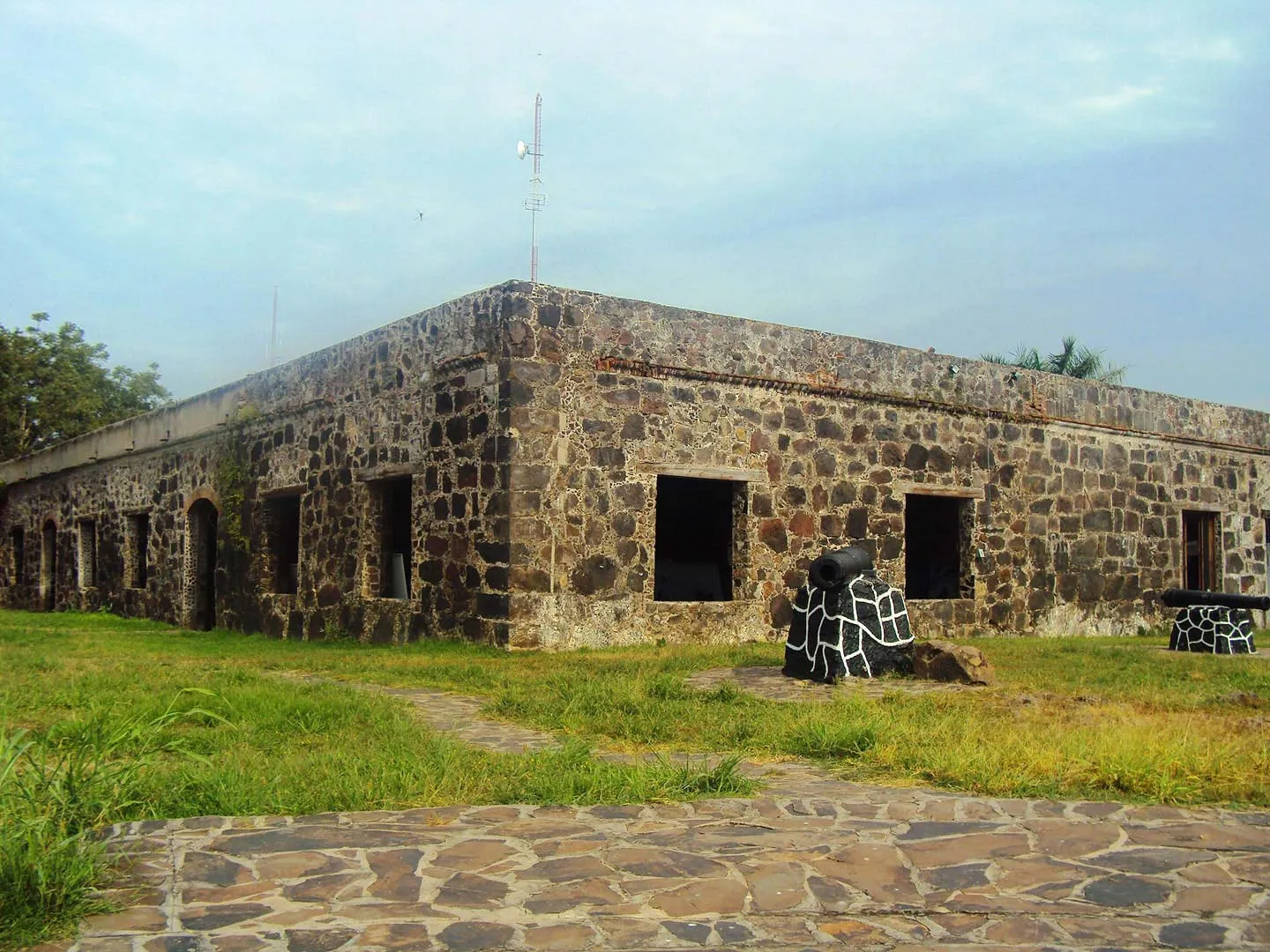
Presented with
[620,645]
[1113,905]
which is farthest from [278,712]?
[620,645]

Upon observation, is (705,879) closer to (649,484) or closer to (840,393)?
(649,484)

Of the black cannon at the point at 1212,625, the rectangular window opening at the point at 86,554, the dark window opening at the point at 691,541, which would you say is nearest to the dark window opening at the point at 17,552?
the rectangular window opening at the point at 86,554

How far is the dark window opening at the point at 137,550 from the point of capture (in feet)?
63.7

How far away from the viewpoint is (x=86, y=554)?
2194 cm

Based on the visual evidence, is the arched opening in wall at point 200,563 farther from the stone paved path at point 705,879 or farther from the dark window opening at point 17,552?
the stone paved path at point 705,879

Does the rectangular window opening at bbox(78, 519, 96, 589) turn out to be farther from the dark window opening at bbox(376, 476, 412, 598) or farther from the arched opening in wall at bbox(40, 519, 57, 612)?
the dark window opening at bbox(376, 476, 412, 598)

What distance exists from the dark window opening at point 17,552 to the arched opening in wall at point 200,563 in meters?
10.1

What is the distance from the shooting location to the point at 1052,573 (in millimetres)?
15219

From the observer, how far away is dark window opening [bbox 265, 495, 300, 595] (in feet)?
50.2

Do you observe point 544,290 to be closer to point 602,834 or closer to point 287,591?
point 287,591

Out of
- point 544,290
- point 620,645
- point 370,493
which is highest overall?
point 544,290

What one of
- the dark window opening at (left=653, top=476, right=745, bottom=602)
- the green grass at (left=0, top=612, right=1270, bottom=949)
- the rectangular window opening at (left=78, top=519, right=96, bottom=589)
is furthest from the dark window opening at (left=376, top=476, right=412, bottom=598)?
the rectangular window opening at (left=78, top=519, right=96, bottom=589)

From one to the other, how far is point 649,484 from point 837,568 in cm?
341

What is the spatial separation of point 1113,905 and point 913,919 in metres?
0.63
